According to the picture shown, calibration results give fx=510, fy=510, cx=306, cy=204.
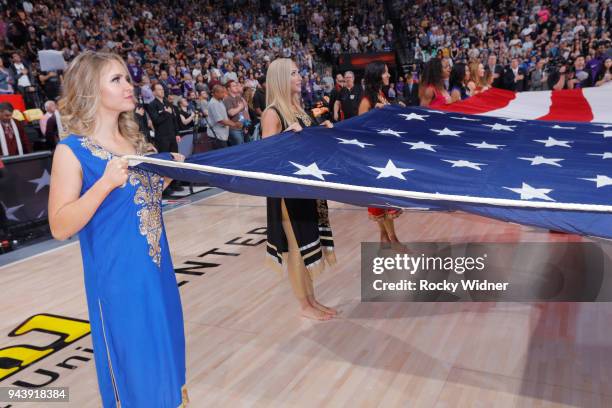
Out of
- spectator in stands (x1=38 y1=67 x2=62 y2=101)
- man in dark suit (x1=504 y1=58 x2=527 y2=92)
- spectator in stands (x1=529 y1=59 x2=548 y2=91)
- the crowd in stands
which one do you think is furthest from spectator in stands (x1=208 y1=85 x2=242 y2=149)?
spectator in stands (x1=529 y1=59 x2=548 y2=91)

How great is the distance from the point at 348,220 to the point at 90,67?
4.15m

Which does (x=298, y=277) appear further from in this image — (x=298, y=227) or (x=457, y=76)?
(x=457, y=76)

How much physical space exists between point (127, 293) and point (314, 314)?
1825 millimetres

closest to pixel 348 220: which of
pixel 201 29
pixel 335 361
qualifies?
pixel 335 361

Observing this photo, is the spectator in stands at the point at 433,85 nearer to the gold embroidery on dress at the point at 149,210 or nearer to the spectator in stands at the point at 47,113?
the gold embroidery on dress at the point at 149,210

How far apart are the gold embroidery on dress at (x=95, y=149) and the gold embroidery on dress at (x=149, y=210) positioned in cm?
9

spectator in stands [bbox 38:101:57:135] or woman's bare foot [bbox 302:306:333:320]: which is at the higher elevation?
spectator in stands [bbox 38:101:57:135]

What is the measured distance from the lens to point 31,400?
2600mm

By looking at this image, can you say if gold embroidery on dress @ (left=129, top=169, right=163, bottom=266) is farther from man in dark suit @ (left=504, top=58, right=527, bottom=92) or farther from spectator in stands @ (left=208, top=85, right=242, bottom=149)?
man in dark suit @ (left=504, top=58, right=527, bottom=92)

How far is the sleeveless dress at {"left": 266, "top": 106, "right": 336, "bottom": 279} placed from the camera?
307cm

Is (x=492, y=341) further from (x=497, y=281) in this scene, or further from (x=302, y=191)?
(x=302, y=191)

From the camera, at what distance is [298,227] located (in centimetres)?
311

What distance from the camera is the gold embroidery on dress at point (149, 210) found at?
1690 mm

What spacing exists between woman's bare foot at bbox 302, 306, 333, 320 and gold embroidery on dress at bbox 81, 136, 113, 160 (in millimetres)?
1975
